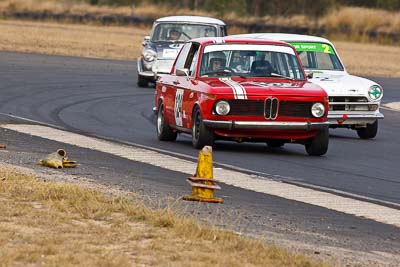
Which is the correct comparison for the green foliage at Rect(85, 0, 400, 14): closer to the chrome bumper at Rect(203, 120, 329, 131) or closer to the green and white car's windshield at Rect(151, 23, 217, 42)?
the green and white car's windshield at Rect(151, 23, 217, 42)

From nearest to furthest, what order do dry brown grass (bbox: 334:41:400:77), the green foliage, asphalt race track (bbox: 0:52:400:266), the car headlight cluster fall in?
1. asphalt race track (bbox: 0:52:400:266)
2. the car headlight cluster
3. dry brown grass (bbox: 334:41:400:77)
4. the green foliage

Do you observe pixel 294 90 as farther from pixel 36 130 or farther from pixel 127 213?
pixel 127 213

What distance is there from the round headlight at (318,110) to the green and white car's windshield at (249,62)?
3.34 ft

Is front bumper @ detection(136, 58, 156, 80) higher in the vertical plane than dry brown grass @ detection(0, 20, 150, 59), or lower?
higher

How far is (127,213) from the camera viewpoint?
9.46 m

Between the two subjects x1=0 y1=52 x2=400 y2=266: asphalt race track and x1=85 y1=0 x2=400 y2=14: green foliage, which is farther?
x1=85 y1=0 x2=400 y2=14: green foliage

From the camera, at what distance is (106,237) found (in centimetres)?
845

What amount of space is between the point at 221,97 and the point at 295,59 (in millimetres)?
1799

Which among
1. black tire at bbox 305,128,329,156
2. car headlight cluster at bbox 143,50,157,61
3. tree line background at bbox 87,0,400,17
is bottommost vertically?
tree line background at bbox 87,0,400,17

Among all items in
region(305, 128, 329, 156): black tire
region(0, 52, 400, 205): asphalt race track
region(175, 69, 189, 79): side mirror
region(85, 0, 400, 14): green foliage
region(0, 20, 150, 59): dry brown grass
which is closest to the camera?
region(0, 52, 400, 205): asphalt race track

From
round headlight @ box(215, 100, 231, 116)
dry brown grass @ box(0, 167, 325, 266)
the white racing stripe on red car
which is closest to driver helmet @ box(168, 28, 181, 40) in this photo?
the white racing stripe on red car

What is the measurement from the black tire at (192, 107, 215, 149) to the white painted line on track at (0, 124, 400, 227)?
0.60 m

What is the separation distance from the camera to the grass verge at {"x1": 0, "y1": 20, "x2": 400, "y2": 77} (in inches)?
1626

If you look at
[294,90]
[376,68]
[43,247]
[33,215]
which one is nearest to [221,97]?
[294,90]
